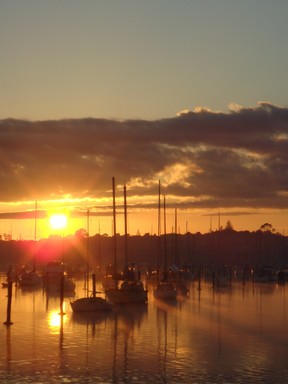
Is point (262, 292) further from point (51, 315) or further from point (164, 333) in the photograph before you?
point (164, 333)

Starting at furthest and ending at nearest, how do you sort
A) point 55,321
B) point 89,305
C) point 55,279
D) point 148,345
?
1. point 55,279
2. point 89,305
3. point 55,321
4. point 148,345

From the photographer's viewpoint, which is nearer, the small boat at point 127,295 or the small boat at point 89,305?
the small boat at point 89,305

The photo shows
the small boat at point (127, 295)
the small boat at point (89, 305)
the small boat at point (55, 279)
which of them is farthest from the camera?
the small boat at point (55, 279)

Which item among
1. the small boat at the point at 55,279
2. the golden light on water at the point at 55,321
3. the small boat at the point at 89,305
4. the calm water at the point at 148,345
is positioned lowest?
the calm water at the point at 148,345

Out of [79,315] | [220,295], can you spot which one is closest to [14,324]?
[79,315]

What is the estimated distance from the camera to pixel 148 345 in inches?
1725

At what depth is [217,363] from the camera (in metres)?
37.5

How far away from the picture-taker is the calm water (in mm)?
34188

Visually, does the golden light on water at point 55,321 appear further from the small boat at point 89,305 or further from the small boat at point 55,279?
the small boat at point 55,279

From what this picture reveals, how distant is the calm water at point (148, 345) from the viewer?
112ft

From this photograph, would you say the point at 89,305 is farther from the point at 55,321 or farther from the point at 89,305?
the point at 55,321

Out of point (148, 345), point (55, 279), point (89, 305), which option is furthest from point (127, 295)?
point (55, 279)

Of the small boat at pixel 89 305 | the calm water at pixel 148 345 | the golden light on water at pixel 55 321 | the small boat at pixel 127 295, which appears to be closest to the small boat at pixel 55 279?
the calm water at pixel 148 345

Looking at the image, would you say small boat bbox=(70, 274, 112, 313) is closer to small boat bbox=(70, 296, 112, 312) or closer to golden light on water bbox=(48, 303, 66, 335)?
small boat bbox=(70, 296, 112, 312)
